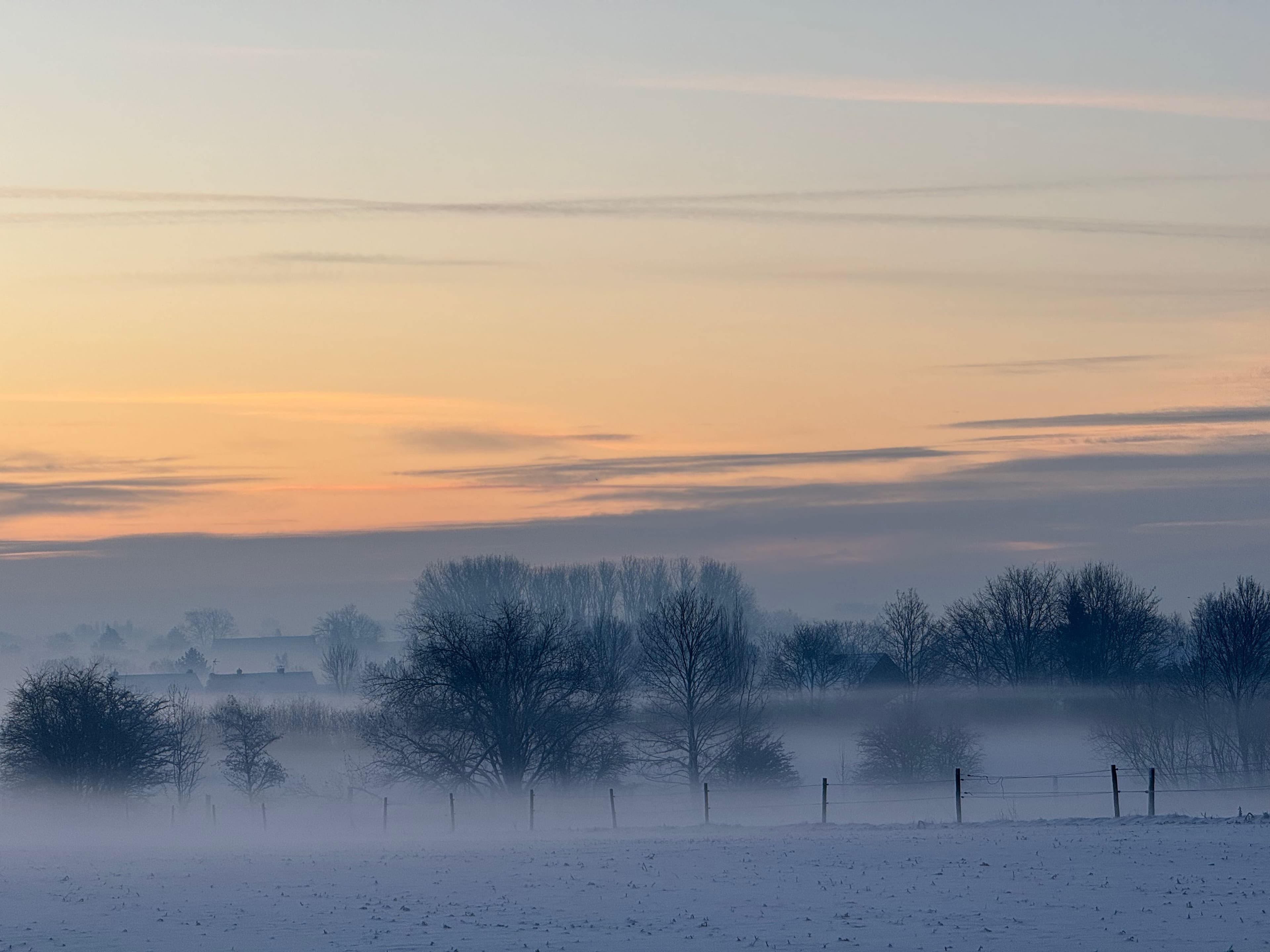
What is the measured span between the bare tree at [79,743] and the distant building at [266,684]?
420 feet

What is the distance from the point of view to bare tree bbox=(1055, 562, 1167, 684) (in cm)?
8794

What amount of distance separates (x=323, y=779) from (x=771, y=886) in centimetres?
7277

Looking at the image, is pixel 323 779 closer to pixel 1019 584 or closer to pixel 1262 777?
pixel 1019 584

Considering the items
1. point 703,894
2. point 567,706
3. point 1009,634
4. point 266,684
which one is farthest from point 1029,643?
point 266,684

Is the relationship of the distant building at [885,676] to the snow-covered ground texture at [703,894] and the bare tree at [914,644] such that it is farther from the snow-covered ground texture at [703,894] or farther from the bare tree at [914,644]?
the snow-covered ground texture at [703,894]

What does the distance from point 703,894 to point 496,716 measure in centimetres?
3602

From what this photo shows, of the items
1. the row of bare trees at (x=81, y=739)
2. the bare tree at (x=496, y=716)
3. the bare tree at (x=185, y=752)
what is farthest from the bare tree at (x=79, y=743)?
the bare tree at (x=496, y=716)

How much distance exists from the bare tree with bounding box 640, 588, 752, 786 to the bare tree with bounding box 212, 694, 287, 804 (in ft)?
69.6

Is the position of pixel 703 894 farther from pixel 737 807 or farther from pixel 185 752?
pixel 185 752

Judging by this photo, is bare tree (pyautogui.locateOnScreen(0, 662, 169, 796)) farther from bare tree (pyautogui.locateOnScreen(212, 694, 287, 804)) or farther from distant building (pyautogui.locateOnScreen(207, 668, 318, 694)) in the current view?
distant building (pyautogui.locateOnScreen(207, 668, 318, 694))

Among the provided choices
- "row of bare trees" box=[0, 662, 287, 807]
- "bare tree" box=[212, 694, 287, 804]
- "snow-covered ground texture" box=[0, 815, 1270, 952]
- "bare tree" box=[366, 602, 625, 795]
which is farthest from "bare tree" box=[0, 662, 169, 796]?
"snow-covered ground texture" box=[0, 815, 1270, 952]

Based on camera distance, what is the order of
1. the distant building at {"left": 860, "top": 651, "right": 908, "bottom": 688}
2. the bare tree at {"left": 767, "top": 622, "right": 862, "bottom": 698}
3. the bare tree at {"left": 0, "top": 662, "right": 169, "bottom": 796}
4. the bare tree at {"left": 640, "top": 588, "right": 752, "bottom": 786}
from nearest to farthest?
the bare tree at {"left": 0, "top": 662, "right": 169, "bottom": 796} < the bare tree at {"left": 640, "top": 588, "right": 752, "bottom": 786} < the distant building at {"left": 860, "top": 651, "right": 908, "bottom": 688} < the bare tree at {"left": 767, "top": 622, "right": 862, "bottom": 698}

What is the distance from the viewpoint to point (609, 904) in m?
23.0

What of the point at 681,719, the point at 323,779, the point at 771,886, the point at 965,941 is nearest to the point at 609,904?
the point at 771,886
